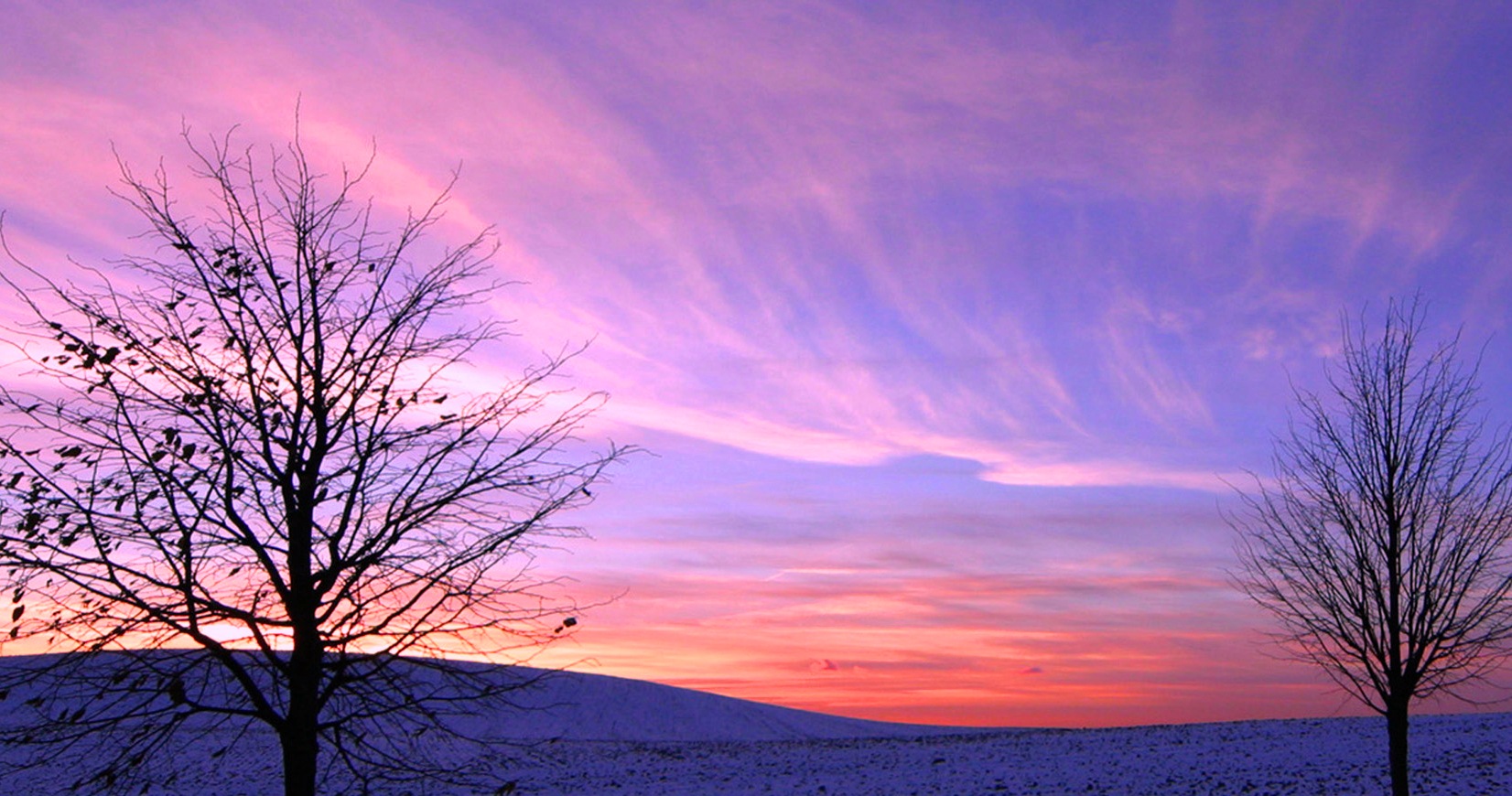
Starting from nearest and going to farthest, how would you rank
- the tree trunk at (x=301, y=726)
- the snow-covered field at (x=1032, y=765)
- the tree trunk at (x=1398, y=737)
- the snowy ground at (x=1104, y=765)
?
the tree trunk at (x=301, y=726), the tree trunk at (x=1398, y=737), the snowy ground at (x=1104, y=765), the snow-covered field at (x=1032, y=765)

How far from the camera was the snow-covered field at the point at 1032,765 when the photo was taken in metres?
29.4

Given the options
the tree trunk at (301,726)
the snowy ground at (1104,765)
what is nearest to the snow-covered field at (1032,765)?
the snowy ground at (1104,765)

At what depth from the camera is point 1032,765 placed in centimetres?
3616

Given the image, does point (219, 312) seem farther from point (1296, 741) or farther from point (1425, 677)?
point (1296, 741)

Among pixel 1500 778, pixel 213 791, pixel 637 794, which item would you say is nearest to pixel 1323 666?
pixel 1500 778

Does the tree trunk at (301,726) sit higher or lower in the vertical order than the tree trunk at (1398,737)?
higher

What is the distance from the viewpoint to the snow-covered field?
2944cm

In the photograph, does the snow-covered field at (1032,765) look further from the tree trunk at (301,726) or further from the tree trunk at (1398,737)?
the tree trunk at (301,726)

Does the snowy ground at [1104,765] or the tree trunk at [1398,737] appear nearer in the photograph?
the tree trunk at [1398,737]

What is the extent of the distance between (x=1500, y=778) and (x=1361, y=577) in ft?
53.9

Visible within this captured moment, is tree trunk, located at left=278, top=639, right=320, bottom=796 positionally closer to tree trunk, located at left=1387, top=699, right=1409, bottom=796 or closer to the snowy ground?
tree trunk, located at left=1387, top=699, right=1409, bottom=796

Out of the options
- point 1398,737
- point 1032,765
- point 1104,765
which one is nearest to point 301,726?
point 1398,737

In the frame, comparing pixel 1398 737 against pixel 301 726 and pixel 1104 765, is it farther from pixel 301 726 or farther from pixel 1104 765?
pixel 1104 765

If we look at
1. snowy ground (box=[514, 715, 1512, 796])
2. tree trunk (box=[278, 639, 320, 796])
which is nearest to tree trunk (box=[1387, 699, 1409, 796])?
snowy ground (box=[514, 715, 1512, 796])
